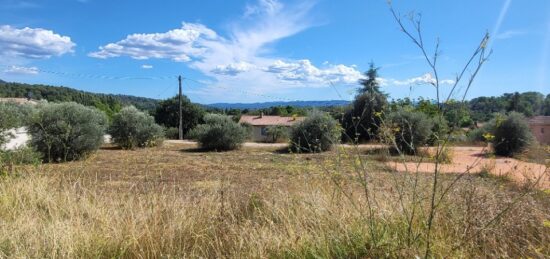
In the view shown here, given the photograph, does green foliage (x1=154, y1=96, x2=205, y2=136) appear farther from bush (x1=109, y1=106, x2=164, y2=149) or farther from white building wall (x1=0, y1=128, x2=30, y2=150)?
white building wall (x1=0, y1=128, x2=30, y2=150)

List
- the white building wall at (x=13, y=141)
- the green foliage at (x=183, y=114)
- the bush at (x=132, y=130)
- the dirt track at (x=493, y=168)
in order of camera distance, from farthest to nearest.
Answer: the green foliage at (x=183, y=114) → the bush at (x=132, y=130) → the white building wall at (x=13, y=141) → the dirt track at (x=493, y=168)

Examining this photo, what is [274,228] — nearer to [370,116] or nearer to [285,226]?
[285,226]

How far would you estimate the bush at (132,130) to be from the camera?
18.0m

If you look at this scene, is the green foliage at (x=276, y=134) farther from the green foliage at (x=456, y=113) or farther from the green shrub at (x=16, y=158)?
the green foliage at (x=456, y=113)

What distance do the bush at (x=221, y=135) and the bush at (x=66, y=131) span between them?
5.13 metres

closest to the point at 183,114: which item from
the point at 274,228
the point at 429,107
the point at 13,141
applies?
the point at 13,141

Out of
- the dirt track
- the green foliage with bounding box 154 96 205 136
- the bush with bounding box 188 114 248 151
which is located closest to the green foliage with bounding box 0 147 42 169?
the dirt track

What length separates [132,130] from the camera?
18.0m

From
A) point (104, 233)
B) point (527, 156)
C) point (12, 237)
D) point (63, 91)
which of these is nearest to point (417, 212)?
point (104, 233)

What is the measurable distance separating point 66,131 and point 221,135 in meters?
6.46

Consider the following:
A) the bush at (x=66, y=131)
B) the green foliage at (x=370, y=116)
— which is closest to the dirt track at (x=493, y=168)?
the green foliage at (x=370, y=116)

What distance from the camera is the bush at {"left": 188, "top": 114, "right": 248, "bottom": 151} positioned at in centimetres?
1802

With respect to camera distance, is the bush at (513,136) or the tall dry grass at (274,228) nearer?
the tall dry grass at (274,228)

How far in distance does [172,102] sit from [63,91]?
1947cm
